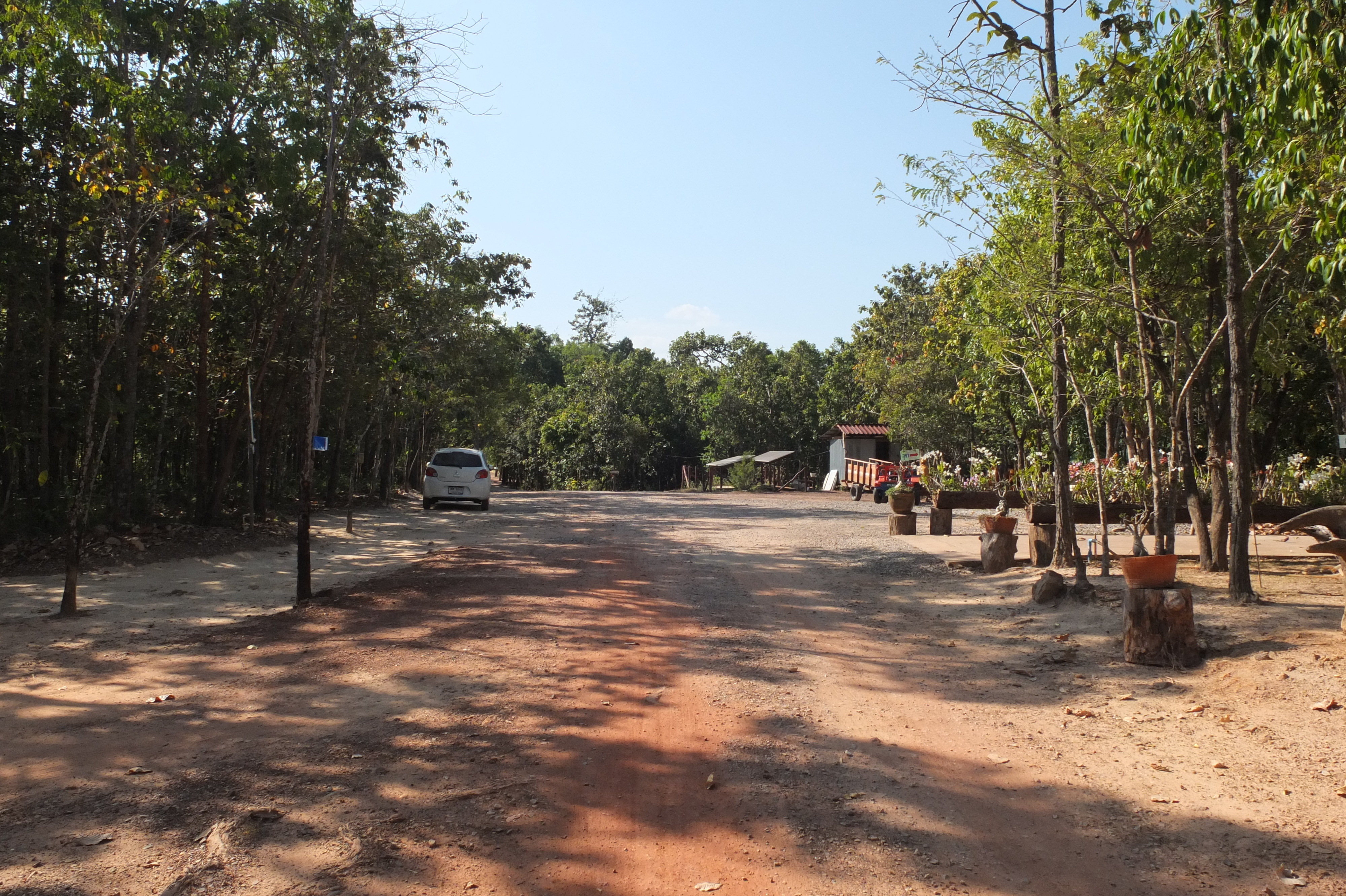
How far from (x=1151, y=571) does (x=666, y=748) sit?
13.3 ft

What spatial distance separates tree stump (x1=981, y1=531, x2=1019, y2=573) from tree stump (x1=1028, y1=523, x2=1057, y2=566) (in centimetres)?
22

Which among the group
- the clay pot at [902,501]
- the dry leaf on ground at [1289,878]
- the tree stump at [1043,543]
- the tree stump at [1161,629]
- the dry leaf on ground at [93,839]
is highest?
the clay pot at [902,501]

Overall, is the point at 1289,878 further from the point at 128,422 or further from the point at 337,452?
the point at 337,452

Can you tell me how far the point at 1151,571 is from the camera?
6770mm

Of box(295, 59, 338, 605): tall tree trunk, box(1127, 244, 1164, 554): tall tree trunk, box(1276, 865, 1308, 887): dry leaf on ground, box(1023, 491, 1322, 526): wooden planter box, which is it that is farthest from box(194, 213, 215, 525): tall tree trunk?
box(1276, 865, 1308, 887): dry leaf on ground

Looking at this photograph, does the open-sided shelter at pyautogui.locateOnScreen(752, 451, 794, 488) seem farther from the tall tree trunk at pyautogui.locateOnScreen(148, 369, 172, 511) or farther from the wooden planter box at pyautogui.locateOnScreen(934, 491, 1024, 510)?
the tall tree trunk at pyautogui.locateOnScreen(148, 369, 172, 511)

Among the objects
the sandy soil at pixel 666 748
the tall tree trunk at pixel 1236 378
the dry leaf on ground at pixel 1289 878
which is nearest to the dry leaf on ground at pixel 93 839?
the sandy soil at pixel 666 748

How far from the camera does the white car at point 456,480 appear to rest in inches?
907

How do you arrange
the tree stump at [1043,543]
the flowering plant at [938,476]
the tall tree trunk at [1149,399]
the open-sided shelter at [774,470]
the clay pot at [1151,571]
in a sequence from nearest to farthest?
the clay pot at [1151,571], the tall tree trunk at [1149,399], the tree stump at [1043,543], the flowering plant at [938,476], the open-sided shelter at [774,470]

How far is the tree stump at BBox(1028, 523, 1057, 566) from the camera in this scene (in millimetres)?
10867

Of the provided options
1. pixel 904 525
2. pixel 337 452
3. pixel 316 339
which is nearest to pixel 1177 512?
pixel 904 525

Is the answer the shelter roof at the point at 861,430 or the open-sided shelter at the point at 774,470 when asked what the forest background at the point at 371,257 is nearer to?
the shelter roof at the point at 861,430

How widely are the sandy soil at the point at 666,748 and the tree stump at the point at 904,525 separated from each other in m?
6.45

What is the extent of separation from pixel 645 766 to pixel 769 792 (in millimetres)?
697
